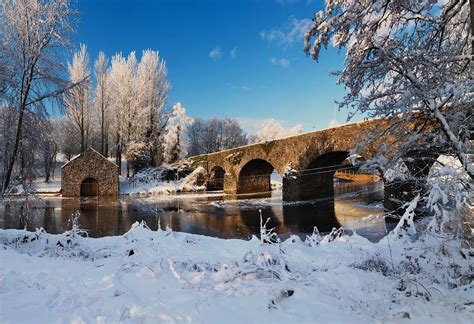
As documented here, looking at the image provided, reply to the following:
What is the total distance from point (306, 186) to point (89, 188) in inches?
683

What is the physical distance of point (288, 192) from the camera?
63.6 feet

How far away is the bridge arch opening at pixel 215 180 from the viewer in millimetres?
30859

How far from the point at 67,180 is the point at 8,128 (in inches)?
814

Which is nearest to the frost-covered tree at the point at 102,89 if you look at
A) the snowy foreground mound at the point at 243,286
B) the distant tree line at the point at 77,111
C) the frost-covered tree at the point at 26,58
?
the distant tree line at the point at 77,111

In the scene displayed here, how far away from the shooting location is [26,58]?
680 centimetres

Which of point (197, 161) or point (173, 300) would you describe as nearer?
point (173, 300)

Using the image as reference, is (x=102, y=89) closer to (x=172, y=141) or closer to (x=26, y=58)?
(x=172, y=141)

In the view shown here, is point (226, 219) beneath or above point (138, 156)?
beneath

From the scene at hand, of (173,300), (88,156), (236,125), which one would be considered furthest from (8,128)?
(236,125)

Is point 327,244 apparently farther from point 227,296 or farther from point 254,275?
point 227,296

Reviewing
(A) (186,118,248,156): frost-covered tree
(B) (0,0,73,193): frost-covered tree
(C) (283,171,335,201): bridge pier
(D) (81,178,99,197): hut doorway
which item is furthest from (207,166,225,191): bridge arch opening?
(B) (0,0,73,193): frost-covered tree

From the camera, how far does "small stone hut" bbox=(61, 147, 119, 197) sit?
25484 millimetres

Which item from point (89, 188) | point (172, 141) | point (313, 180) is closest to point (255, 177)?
point (313, 180)

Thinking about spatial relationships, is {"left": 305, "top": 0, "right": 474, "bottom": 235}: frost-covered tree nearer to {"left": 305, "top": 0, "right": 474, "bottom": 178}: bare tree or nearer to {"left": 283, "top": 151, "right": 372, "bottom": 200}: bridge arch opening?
{"left": 305, "top": 0, "right": 474, "bottom": 178}: bare tree
